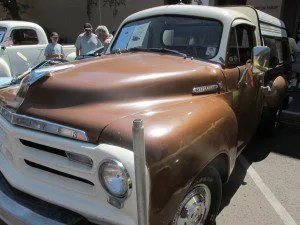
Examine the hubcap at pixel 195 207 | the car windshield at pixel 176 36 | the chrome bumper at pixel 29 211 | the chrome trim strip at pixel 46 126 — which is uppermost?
the car windshield at pixel 176 36

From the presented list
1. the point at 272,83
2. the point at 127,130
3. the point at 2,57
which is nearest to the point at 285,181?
the point at 272,83

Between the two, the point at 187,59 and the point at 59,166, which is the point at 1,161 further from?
the point at 187,59

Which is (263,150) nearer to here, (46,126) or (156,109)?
(156,109)

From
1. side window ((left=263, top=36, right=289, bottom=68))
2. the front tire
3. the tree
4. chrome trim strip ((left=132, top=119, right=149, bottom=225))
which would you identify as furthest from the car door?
the tree

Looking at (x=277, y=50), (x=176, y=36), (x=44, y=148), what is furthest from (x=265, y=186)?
(x=277, y=50)

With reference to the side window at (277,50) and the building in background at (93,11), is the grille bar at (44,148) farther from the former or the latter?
the building in background at (93,11)

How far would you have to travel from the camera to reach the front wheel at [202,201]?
2.65 meters

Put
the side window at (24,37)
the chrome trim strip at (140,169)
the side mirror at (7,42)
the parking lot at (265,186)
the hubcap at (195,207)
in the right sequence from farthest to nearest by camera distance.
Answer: the side window at (24,37) < the side mirror at (7,42) < the parking lot at (265,186) < the hubcap at (195,207) < the chrome trim strip at (140,169)

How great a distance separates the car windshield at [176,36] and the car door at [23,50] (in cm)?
565

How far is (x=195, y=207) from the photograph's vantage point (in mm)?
→ 2775

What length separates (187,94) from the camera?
314cm

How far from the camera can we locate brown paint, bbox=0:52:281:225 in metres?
2.25

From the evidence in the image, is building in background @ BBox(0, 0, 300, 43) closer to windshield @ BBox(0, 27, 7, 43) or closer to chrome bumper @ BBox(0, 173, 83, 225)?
windshield @ BBox(0, 27, 7, 43)

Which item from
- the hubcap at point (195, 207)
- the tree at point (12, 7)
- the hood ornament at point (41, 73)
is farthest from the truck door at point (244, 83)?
the tree at point (12, 7)
